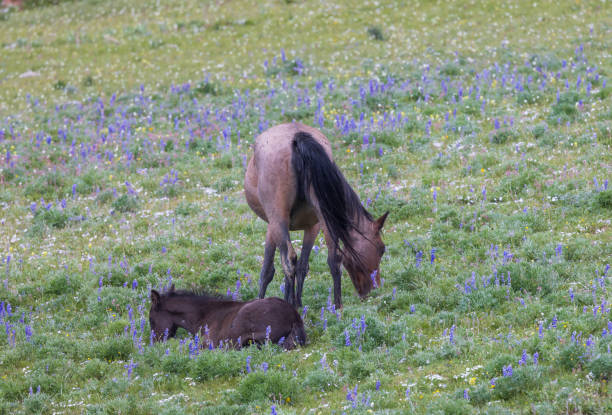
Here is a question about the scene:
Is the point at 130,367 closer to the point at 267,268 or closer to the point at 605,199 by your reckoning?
the point at 267,268

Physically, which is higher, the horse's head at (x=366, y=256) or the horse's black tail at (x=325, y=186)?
the horse's black tail at (x=325, y=186)

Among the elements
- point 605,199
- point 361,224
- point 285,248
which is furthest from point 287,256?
point 605,199

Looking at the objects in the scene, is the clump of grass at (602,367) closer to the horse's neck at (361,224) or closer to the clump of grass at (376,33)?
the horse's neck at (361,224)

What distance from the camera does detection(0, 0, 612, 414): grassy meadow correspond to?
8383 mm

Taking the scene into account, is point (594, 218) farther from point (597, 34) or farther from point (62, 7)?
point (62, 7)

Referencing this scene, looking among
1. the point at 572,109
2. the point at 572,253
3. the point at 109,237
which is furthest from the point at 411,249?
the point at 572,109

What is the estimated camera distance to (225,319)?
10.1 metres

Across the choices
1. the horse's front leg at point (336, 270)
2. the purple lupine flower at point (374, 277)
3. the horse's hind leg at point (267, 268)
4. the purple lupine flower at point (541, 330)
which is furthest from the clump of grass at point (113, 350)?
the purple lupine flower at point (541, 330)

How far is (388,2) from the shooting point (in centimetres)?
3038

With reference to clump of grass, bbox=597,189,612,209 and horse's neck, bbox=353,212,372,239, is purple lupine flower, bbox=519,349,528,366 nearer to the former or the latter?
horse's neck, bbox=353,212,372,239

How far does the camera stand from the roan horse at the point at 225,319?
9.60 m

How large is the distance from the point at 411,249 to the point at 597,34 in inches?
594

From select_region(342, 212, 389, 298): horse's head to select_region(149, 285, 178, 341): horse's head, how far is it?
9.05ft

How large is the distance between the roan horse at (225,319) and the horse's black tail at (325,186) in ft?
4.39
